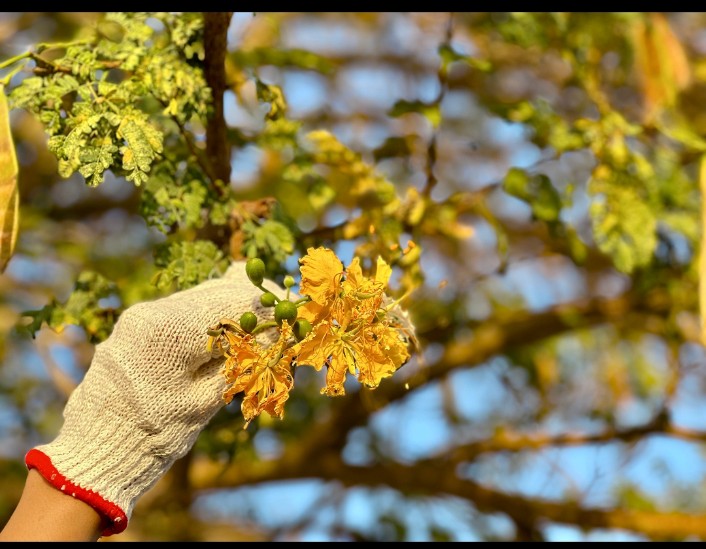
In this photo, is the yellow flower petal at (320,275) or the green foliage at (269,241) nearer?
the yellow flower petal at (320,275)

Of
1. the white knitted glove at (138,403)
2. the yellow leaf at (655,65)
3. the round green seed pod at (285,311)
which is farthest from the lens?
the yellow leaf at (655,65)

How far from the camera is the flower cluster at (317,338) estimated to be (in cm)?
82

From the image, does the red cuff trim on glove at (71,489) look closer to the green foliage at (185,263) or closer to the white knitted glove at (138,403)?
the white knitted glove at (138,403)

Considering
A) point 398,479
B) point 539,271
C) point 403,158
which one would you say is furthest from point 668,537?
point 539,271

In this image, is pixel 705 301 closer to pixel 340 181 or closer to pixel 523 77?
pixel 340 181

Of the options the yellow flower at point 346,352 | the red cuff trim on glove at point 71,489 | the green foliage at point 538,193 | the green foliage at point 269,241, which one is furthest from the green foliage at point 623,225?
the red cuff trim on glove at point 71,489

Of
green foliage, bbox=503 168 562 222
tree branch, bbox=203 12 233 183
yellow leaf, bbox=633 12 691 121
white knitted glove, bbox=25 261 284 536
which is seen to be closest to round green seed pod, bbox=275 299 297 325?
white knitted glove, bbox=25 261 284 536

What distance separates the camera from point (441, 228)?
1.44 metres

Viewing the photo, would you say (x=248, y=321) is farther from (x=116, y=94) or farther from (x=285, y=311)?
(x=116, y=94)

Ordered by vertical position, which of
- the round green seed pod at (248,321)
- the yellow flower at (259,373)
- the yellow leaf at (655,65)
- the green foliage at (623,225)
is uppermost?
the round green seed pod at (248,321)

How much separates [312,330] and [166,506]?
Result: 134 centimetres

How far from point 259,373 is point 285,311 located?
6cm

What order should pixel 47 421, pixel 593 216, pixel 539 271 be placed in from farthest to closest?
1. pixel 539 271
2. pixel 47 421
3. pixel 593 216

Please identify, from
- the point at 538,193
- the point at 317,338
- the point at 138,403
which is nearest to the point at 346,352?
the point at 317,338
